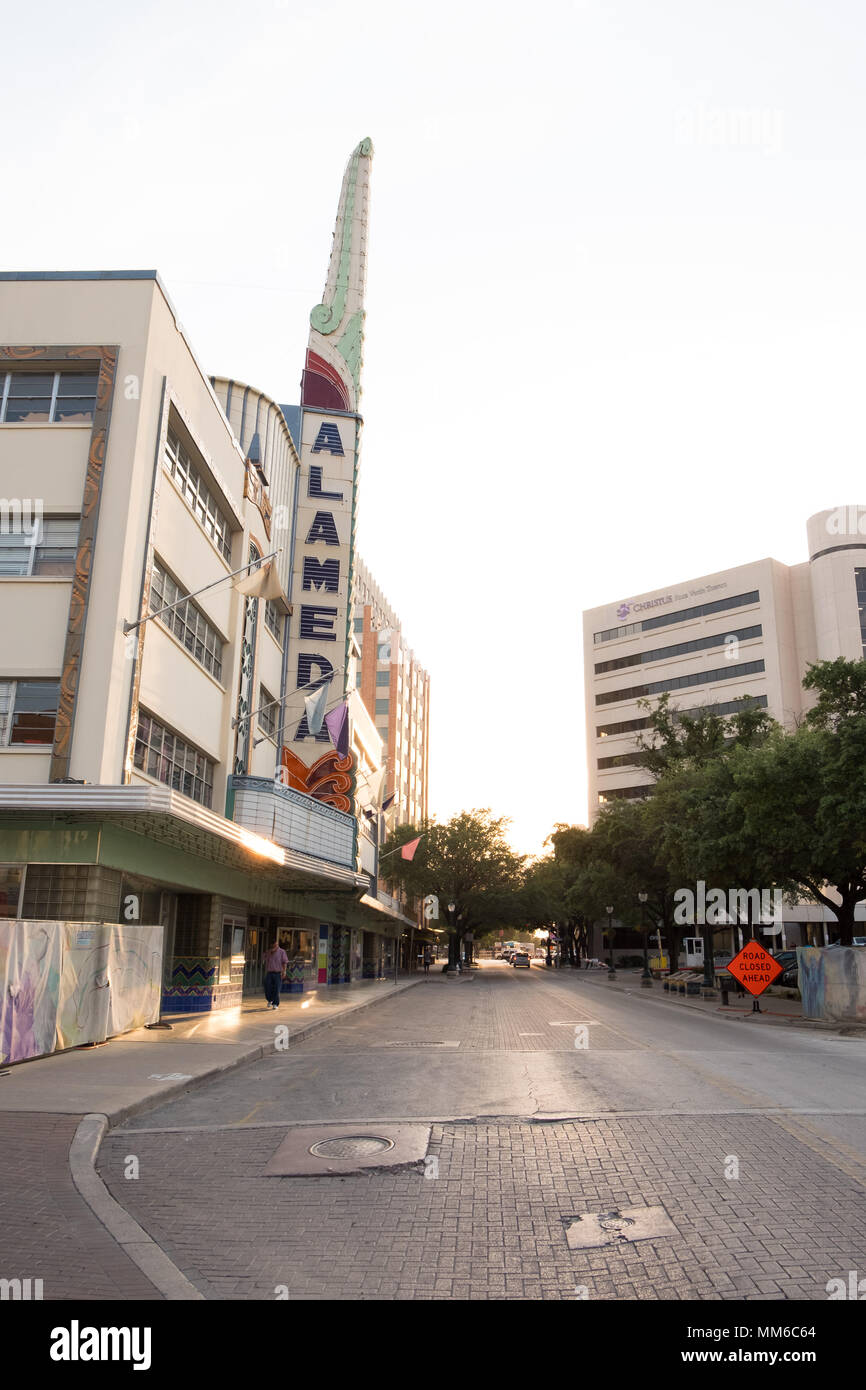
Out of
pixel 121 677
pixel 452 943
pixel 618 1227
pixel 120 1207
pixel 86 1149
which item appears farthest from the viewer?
pixel 452 943

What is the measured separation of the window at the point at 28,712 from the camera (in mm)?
17688

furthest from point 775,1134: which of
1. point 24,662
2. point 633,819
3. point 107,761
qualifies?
point 633,819

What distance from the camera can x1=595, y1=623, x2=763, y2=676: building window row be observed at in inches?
3599

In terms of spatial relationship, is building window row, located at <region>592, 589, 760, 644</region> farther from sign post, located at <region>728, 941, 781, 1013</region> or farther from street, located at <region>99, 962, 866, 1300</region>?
street, located at <region>99, 962, 866, 1300</region>

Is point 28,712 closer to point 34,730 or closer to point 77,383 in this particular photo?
point 34,730

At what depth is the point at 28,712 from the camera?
1783 centimetres

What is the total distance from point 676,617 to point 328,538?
7082cm

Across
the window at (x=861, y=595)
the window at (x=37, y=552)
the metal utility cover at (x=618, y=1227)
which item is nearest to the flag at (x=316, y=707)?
the window at (x=37, y=552)

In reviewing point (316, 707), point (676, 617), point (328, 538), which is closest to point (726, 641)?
point (676, 617)

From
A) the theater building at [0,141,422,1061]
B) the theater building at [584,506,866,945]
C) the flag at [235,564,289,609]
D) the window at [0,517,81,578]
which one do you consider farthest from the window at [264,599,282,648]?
the theater building at [584,506,866,945]

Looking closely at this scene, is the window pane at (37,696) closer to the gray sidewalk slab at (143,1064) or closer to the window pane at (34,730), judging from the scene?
the window pane at (34,730)

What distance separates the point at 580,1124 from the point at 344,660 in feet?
82.7

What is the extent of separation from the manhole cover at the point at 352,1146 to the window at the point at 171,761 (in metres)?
11.7
